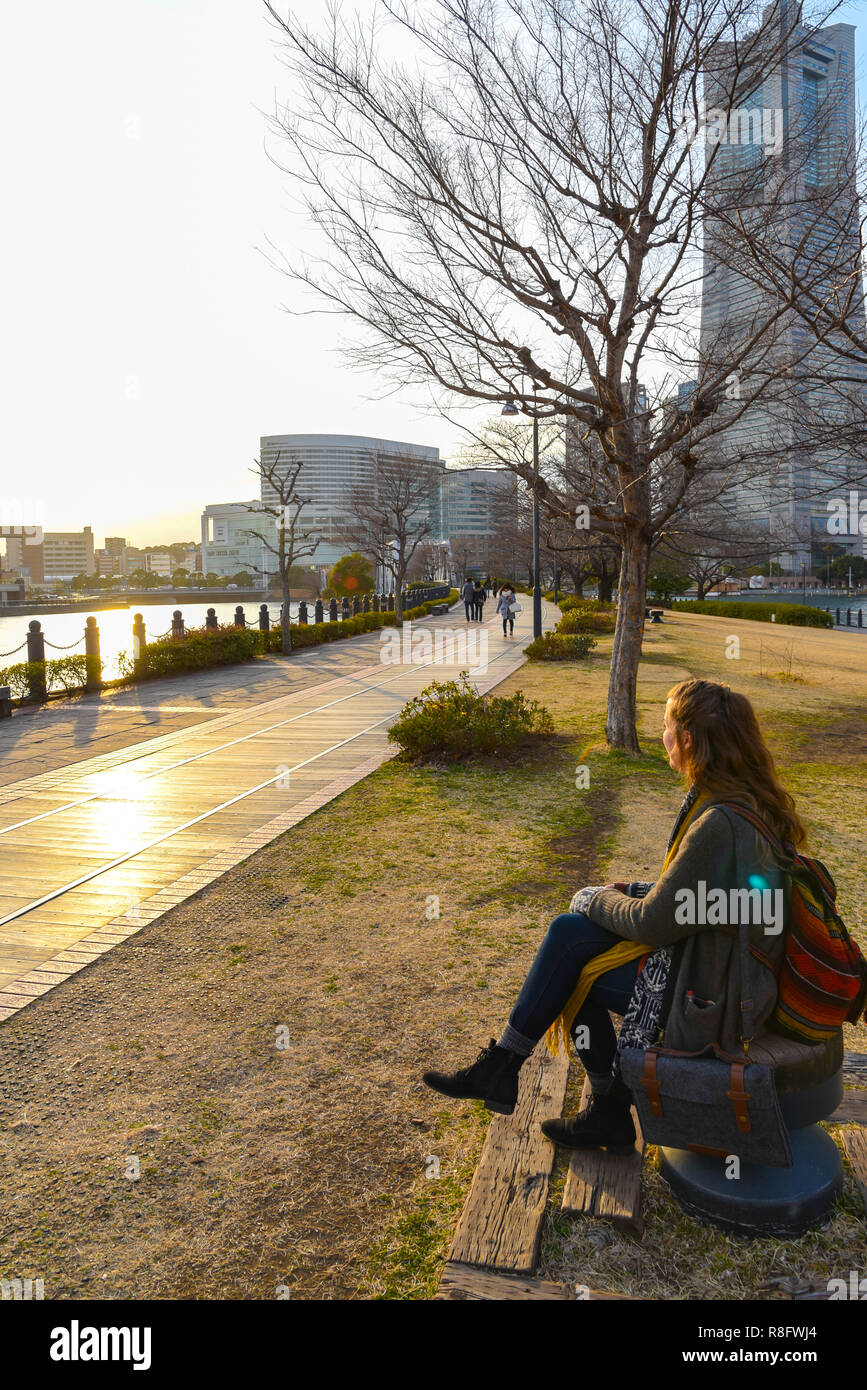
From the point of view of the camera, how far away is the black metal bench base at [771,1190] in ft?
8.07

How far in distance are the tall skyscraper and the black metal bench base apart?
4.90 m

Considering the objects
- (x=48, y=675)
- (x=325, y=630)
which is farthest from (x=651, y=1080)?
Answer: (x=325, y=630)

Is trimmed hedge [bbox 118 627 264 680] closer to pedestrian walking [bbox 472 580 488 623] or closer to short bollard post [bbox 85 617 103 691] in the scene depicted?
short bollard post [bbox 85 617 103 691]

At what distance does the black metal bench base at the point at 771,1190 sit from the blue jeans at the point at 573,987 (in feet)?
1.32

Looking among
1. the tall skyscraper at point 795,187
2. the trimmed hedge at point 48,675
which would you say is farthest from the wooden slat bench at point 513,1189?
the trimmed hedge at point 48,675

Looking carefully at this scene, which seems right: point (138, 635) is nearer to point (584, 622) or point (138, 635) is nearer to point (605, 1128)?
point (584, 622)

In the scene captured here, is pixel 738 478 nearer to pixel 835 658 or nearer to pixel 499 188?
pixel 499 188

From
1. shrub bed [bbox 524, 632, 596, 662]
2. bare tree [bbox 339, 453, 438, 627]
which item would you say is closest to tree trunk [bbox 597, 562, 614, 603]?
bare tree [bbox 339, 453, 438, 627]

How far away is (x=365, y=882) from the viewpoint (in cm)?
558

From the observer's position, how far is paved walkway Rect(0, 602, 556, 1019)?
5.05 meters

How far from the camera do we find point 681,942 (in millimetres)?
2537

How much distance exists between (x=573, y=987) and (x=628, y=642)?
6829 mm

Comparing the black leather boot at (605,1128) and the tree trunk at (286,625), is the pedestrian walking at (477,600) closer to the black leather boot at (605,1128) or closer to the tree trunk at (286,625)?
the tree trunk at (286,625)
